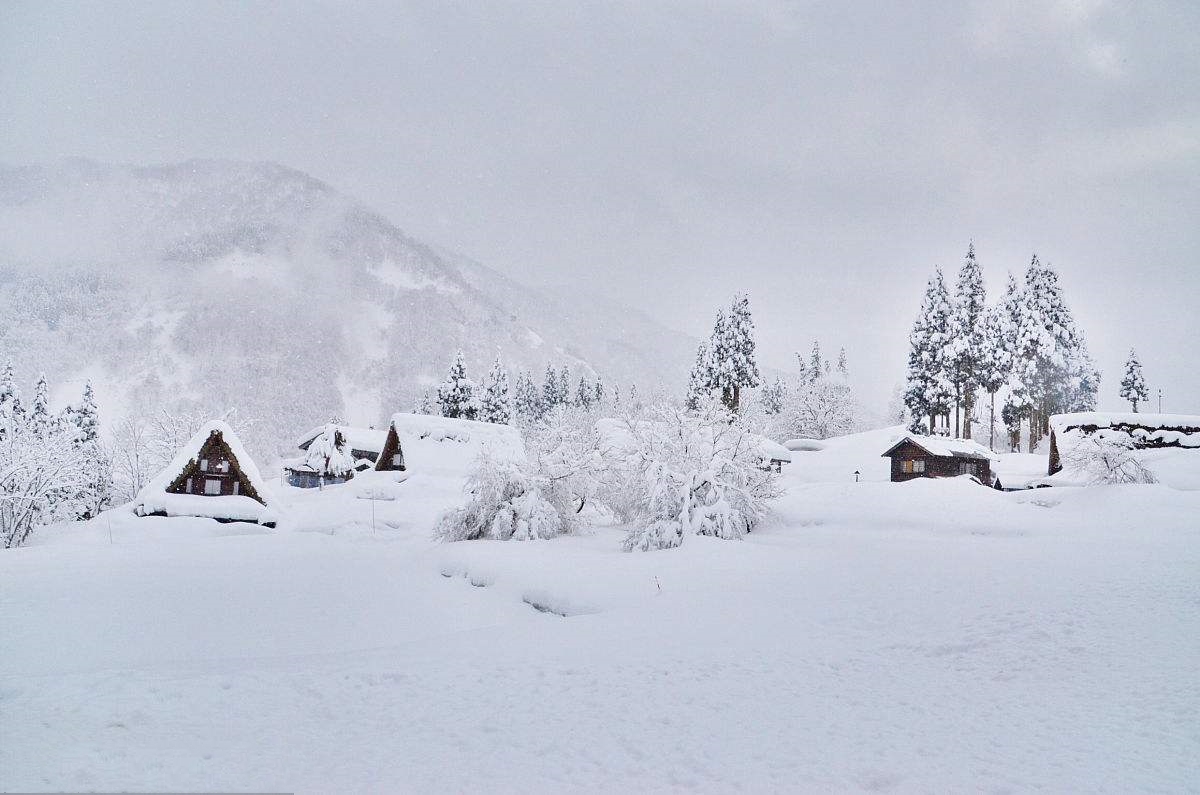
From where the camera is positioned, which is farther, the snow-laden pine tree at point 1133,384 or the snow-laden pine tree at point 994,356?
the snow-laden pine tree at point 1133,384

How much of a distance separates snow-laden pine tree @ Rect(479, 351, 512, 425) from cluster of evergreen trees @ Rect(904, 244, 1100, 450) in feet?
158

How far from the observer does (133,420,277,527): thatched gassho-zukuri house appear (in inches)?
1331

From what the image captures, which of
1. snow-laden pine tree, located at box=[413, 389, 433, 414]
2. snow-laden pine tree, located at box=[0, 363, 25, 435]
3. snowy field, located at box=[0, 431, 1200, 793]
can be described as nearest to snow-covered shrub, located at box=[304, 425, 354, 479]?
snow-laden pine tree, located at box=[0, 363, 25, 435]

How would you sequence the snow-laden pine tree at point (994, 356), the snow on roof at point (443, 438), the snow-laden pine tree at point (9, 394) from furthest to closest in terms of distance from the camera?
the snow-laden pine tree at point (994, 356) → the snow on roof at point (443, 438) → the snow-laden pine tree at point (9, 394)

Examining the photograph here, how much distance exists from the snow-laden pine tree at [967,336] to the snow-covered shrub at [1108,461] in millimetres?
25875

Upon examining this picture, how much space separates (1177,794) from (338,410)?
180 m

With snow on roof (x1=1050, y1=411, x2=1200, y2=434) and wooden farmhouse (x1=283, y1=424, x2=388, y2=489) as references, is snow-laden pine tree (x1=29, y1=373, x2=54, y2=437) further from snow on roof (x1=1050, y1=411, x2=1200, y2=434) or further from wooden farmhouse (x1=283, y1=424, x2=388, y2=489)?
snow on roof (x1=1050, y1=411, x2=1200, y2=434)

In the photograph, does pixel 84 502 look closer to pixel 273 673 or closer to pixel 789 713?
pixel 273 673

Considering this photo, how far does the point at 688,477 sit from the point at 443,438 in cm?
3338

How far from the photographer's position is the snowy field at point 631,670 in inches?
223

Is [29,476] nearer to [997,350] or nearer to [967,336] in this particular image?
[967,336]

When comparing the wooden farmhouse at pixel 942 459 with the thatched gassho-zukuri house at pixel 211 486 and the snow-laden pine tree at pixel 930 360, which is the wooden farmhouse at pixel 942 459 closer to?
the snow-laden pine tree at pixel 930 360

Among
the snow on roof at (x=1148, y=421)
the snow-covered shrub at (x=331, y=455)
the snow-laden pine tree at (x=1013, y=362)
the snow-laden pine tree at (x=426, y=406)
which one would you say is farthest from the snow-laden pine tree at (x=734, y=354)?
the snow-laden pine tree at (x=426, y=406)

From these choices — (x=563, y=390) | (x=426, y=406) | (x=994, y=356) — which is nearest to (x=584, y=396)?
(x=563, y=390)
